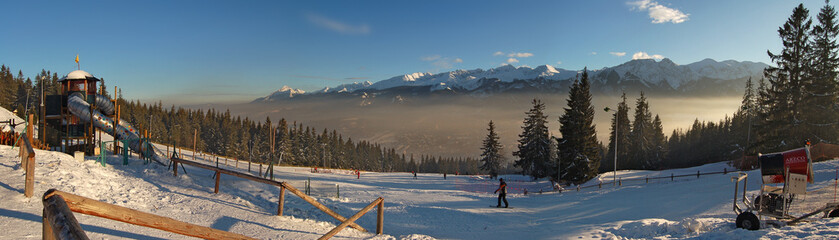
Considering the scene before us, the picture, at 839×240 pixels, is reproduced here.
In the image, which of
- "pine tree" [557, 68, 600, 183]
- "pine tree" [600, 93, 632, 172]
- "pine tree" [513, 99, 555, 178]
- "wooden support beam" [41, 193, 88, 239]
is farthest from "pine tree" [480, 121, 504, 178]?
"wooden support beam" [41, 193, 88, 239]

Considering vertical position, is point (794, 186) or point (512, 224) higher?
point (794, 186)

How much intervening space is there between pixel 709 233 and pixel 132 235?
42.9ft

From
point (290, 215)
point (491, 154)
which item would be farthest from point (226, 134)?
point (290, 215)

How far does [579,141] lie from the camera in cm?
4109

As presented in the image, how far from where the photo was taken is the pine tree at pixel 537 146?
49.5m

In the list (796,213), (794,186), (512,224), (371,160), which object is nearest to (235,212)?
(512,224)

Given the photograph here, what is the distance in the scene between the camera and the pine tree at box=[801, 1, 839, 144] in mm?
30016

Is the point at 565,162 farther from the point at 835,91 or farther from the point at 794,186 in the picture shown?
the point at 794,186

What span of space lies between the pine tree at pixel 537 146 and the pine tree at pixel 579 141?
226 inches

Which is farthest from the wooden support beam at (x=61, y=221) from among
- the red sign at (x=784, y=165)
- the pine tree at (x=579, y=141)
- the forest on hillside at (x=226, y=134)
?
the forest on hillside at (x=226, y=134)

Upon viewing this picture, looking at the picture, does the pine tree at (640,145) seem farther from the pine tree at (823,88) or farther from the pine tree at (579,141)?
the pine tree at (823,88)

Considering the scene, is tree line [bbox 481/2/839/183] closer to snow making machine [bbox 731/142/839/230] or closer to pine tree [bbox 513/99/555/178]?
pine tree [bbox 513/99/555/178]

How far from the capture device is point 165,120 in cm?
11244

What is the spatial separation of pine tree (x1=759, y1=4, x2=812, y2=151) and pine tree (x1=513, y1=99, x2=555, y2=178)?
21611 millimetres
